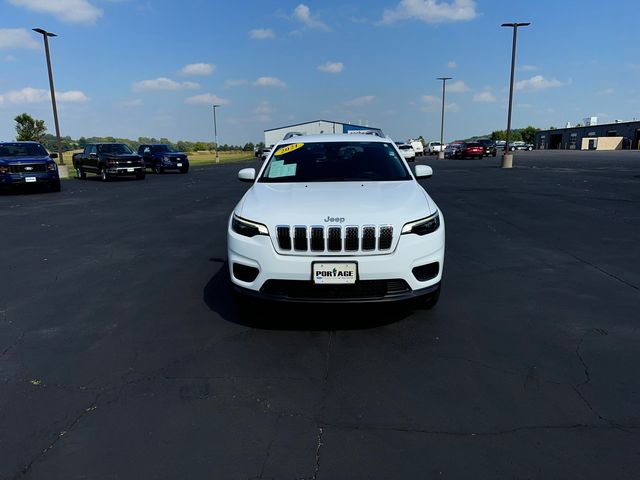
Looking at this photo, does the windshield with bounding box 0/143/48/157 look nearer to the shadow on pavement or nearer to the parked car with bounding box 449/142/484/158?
the shadow on pavement

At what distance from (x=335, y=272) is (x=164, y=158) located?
90.1 ft

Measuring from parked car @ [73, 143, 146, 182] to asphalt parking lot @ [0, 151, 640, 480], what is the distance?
17007 millimetres

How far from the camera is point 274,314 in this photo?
170 inches

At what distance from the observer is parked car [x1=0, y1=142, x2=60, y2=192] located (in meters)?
15.8

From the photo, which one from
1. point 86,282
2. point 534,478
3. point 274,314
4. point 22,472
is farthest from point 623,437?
point 86,282

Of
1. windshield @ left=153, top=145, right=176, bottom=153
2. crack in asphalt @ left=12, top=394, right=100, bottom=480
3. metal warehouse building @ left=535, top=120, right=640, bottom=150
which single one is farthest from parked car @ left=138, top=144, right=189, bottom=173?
metal warehouse building @ left=535, top=120, right=640, bottom=150

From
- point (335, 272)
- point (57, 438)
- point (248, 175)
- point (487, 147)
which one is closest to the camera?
point (57, 438)

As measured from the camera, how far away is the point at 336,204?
387cm

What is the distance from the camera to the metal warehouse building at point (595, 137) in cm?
7419

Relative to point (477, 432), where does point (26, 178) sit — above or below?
above

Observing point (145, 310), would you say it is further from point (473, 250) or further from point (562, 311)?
point (473, 250)

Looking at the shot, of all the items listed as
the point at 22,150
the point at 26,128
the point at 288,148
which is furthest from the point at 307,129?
the point at 288,148

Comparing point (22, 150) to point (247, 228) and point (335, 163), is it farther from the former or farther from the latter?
point (247, 228)

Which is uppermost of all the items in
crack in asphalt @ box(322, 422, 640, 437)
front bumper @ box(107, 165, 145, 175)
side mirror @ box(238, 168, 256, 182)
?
side mirror @ box(238, 168, 256, 182)
